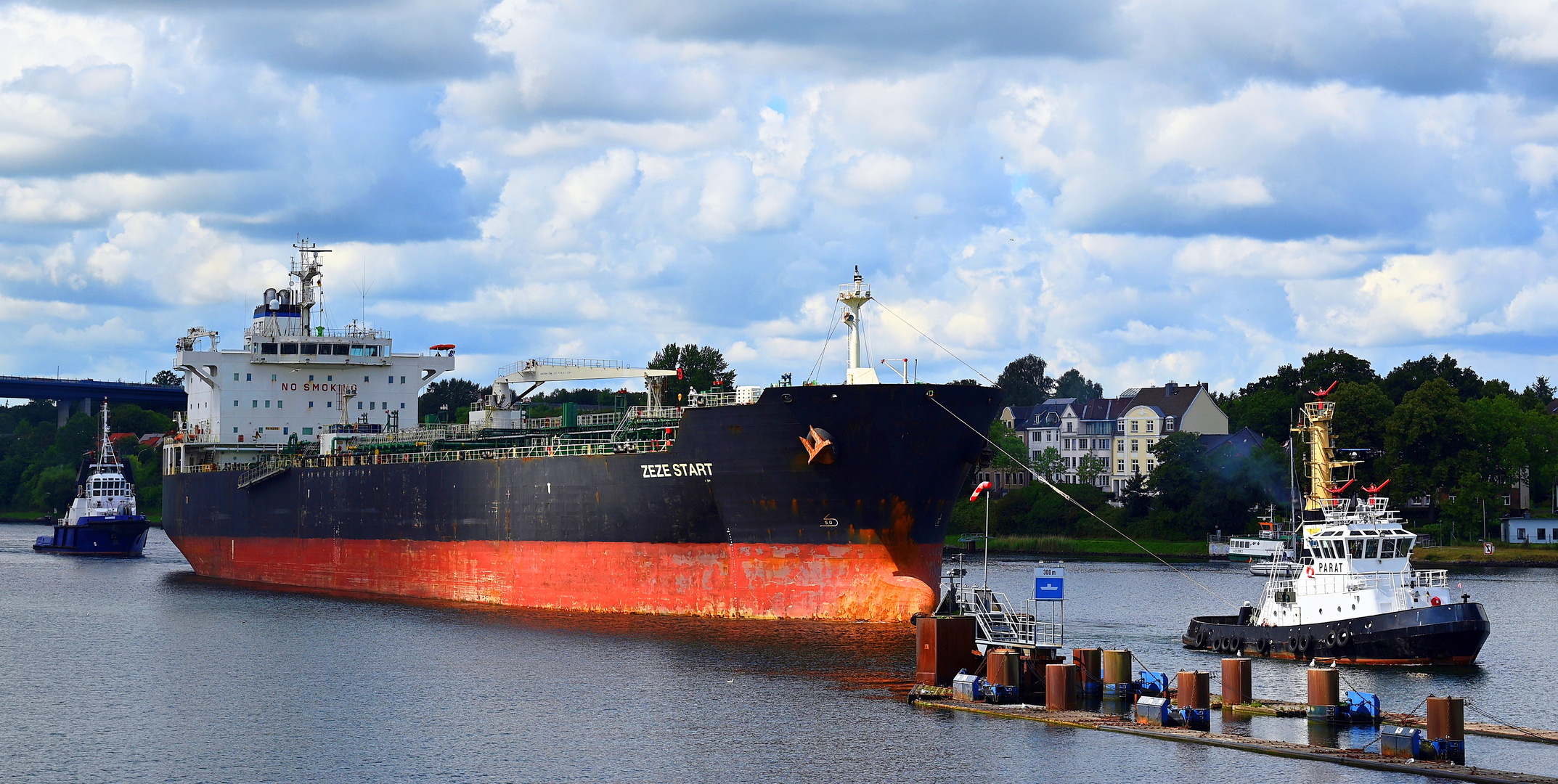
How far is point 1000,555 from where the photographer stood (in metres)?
80.9

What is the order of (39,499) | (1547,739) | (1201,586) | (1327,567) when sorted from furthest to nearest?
1. (39,499)
2. (1201,586)
3. (1327,567)
4. (1547,739)

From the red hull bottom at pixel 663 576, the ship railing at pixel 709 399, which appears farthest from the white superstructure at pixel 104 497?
the ship railing at pixel 709 399

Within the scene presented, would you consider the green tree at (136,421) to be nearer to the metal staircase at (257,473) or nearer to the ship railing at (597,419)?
the metal staircase at (257,473)

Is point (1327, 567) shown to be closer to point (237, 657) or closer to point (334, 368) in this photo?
point (237, 657)

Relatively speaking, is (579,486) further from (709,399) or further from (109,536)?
(109,536)

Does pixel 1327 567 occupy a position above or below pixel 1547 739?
above

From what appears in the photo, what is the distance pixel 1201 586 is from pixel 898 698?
32358mm

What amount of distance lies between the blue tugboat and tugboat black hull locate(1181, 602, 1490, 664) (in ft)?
196

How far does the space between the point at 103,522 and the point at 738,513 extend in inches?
2001

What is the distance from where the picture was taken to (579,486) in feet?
131

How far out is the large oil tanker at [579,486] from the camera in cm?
3506

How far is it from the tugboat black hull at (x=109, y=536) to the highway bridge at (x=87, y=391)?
2515 inches

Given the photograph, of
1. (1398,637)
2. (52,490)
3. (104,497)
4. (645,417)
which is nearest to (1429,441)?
(1398,637)

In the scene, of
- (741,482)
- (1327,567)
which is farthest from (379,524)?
(1327,567)
